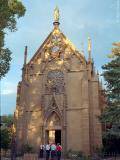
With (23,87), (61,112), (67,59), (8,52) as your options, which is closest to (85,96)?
(61,112)

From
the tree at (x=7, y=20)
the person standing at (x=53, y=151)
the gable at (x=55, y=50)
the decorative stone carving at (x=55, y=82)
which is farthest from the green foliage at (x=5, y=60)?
the gable at (x=55, y=50)

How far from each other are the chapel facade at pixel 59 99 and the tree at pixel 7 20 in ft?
49.4

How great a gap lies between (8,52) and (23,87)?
647 inches

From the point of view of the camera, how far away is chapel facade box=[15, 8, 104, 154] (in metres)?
33.8

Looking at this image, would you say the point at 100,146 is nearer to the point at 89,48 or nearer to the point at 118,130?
the point at 118,130

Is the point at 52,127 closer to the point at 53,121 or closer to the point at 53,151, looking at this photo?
the point at 53,121

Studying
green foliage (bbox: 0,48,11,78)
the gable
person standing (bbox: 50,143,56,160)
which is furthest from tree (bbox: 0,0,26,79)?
the gable

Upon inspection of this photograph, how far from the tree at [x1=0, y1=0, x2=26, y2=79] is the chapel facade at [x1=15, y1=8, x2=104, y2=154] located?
49.4 ft

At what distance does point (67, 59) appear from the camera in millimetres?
37438

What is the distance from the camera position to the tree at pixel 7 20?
1930 centimetres

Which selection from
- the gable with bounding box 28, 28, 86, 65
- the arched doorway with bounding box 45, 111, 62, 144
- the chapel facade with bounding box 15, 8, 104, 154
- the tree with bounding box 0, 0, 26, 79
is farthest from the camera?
the gable with bounding box 28, 28, 86, 65

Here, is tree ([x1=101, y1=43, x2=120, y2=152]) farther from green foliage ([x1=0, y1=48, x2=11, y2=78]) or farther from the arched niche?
the arched niche

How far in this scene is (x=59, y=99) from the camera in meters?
35.7

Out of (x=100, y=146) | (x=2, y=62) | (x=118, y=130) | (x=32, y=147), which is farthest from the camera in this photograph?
(x=32, y=147)
